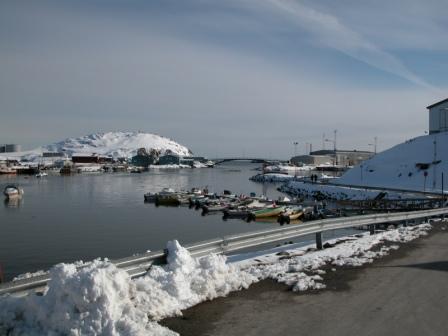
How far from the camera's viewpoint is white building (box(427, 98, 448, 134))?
92688 mm

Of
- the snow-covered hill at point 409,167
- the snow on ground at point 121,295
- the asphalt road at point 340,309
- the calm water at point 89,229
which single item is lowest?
the calm water at point 89,229

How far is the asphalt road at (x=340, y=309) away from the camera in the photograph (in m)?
6.88

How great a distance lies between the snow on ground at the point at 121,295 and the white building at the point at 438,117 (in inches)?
3648

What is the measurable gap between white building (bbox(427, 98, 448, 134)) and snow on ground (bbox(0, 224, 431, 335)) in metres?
92.7

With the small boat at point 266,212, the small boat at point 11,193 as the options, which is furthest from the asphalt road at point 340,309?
the small boat at point 11,193

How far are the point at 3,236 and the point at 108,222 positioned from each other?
9.56 metres

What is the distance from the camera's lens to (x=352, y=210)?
43.8 metres

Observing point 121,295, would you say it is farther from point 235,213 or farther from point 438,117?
point 438,117

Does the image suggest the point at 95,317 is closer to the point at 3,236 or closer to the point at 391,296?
the point at 391,296

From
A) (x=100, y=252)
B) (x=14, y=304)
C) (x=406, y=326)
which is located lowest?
(x=100, y=252)

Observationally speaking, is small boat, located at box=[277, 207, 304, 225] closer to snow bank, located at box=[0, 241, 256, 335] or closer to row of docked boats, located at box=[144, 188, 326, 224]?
row of docked boats, located at box=[144, 188, 326, 224]

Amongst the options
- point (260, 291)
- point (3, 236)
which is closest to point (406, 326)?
point (260, 291)

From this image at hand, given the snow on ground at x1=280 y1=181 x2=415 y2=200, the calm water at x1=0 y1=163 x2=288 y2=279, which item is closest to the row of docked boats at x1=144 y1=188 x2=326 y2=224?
the calm water at x1=0 y1=163 x2=288 y2=279

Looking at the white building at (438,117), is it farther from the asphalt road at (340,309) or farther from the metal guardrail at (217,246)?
the asphalt road at (340,309)
